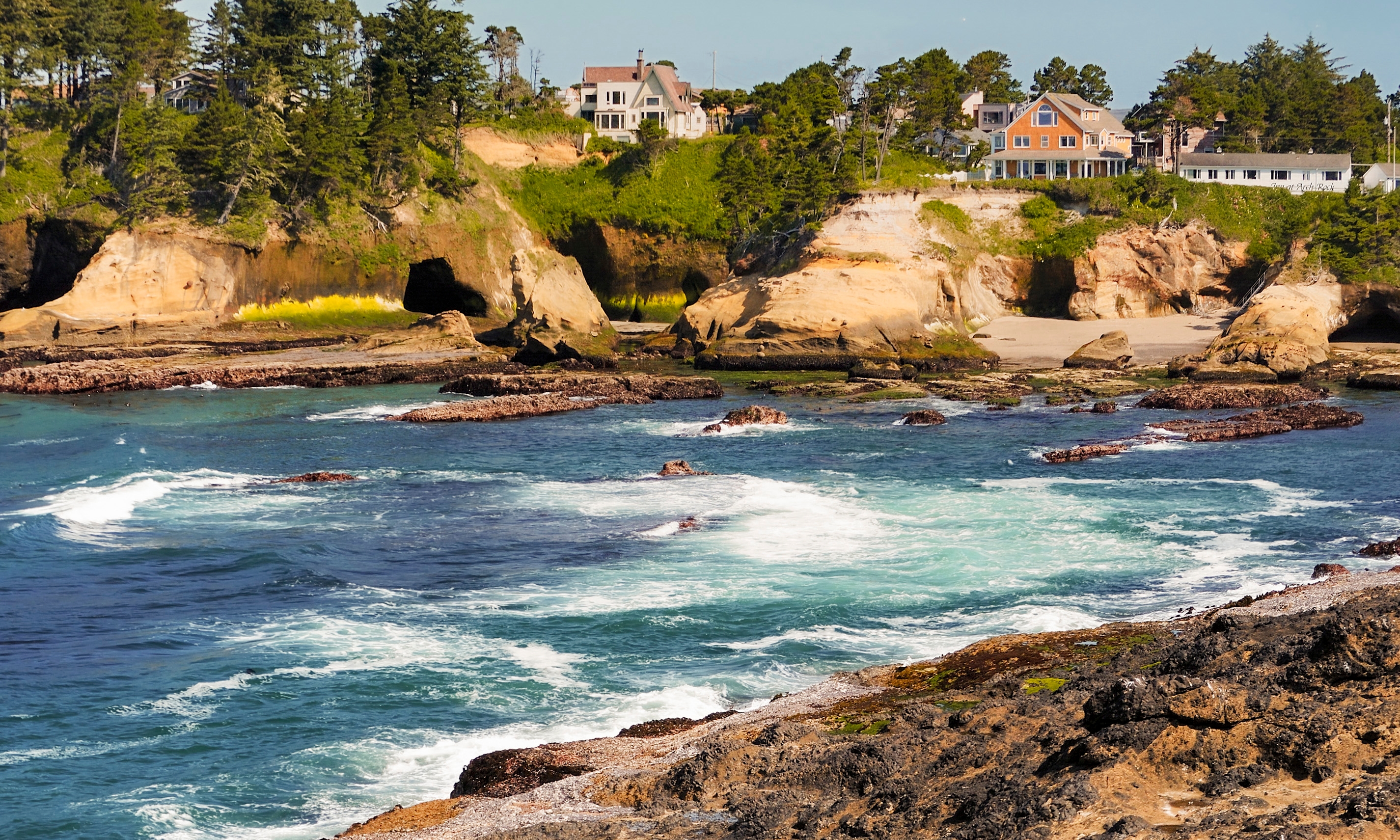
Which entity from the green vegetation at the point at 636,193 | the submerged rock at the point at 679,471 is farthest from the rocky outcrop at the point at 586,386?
the green vegetation at the point at 636,193

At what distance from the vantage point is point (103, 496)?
3172 centimetres

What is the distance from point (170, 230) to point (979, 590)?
200 ft

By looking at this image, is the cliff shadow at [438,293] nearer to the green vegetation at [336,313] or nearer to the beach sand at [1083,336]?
the green vegetation at [336,313]

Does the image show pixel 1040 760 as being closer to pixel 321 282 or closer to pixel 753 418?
pixel 753 418

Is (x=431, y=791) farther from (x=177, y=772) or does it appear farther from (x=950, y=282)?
(x=950, y=282)

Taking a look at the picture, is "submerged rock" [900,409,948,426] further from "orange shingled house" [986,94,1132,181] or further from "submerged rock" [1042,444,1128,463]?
"orange shingled house" [986,94,1132,181]

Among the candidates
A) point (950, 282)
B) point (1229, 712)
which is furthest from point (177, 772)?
point (950, 282)

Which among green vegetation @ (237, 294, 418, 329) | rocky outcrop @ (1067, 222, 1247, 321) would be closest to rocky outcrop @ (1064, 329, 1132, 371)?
rocky outcrop @ (1067, 222, 1247, 321)

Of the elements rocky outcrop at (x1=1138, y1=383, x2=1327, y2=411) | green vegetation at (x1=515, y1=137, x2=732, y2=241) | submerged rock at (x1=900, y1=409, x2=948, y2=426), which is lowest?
submerged rock at (x1=900, y1=409, x2=948, y2=426)

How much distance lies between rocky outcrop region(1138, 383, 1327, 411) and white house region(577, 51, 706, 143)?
5851cm

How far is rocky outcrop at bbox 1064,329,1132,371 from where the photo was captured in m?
58.8

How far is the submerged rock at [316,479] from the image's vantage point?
34656 mm

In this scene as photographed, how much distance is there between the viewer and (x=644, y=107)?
104 metres

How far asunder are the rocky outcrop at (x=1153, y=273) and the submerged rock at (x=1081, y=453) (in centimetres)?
3652
